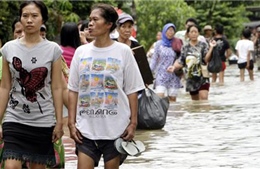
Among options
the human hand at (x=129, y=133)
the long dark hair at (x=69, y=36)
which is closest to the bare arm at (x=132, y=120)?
the human hand at (x=129, y=133)

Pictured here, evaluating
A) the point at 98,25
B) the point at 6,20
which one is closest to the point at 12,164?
the point at 98,25

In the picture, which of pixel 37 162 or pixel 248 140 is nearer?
pixel 37 162

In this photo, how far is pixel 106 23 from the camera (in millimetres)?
6941

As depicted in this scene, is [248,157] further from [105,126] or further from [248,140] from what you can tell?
[105,126]

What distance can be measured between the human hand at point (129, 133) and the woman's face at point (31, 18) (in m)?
1.03

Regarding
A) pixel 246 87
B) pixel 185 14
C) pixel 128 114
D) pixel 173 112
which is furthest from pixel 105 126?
pixel 185 14

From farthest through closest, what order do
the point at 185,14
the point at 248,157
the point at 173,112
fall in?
the point at 185,14
the point at 173,112
the point at 248,157

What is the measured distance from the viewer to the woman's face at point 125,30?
34.8 ft

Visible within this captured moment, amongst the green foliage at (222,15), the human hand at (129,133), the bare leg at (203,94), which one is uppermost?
the human hand at (129,133)

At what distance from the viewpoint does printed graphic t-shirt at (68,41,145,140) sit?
6750 millimetres

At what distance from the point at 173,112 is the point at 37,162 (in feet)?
28.4

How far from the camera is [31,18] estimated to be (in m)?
6.91

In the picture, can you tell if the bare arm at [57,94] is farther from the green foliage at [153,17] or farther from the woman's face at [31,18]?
the green foliage at [153,17]

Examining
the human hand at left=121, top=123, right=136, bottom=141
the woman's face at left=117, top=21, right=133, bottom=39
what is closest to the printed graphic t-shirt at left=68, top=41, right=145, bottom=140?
the human hand at left=121, top=123, right=136, bottom=141
